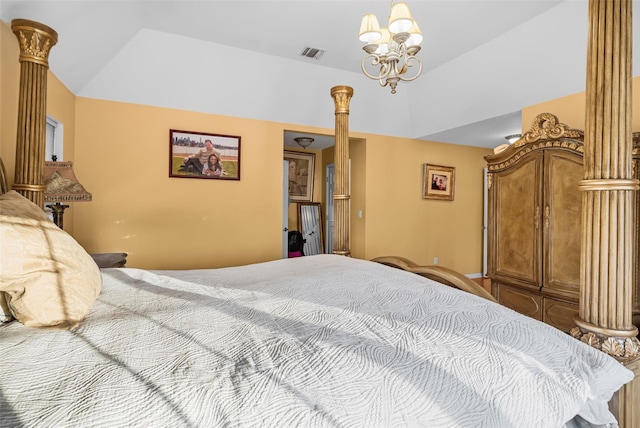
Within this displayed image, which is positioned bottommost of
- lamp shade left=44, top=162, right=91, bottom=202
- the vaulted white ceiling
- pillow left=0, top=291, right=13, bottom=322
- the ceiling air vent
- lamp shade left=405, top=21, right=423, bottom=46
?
pillow left=0, top=291, right=13, bottom=322

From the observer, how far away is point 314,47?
3684mm

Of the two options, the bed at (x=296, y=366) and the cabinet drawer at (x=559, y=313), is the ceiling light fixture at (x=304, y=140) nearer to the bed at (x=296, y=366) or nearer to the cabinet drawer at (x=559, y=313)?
the cabinet drawer at (x=559, y=313)

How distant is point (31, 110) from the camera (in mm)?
1826

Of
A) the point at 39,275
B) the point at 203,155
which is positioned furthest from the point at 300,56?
the point at 39,275

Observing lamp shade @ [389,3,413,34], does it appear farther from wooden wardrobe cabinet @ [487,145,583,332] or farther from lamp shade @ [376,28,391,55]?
wooden wardrobe cabinet @ [487,145,583,332]

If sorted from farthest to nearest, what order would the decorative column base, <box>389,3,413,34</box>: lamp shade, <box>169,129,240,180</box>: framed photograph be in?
1. <box>169,129,240,180</box>: framed photograph
2. <box>389,3,413,34</box>: lamp shade
3. the decorative column base

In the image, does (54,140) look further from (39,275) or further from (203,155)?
(39,275)

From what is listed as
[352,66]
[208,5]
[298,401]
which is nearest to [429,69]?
[352,66]

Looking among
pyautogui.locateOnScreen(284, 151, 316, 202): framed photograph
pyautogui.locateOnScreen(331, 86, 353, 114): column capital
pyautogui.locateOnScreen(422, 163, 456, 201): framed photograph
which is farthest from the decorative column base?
pyautogui.locateOnScreen(284, 151, 316, 202): framed photograph

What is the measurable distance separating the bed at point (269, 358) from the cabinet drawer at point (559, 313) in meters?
1.86

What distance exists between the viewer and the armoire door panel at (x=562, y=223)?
2.66 metres

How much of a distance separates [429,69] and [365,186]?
5.81ft

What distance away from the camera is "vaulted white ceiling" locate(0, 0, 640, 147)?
9.37ft

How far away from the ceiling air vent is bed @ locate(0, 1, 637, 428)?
3.21 m
